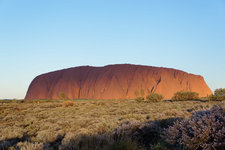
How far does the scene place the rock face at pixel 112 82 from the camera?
80.3 metres

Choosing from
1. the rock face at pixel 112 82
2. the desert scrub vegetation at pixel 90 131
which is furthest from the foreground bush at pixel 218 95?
the rock face at pixel 112 82

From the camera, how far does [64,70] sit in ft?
319

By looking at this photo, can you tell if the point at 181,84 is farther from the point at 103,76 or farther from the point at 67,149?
the point at 67,149

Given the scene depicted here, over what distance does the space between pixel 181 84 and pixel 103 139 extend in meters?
90.6

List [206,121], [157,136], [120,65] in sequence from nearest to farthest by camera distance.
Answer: [206,121], [157,136], [120,65]

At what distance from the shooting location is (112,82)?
8188 cm

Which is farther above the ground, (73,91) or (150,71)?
(150,71)

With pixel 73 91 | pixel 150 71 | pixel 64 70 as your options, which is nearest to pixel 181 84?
pixel 150 71

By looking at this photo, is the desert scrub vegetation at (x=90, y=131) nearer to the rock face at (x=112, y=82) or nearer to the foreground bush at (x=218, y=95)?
the foreground bush at (x=218, y=95)

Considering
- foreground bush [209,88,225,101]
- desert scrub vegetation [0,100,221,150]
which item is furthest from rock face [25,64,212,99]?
desert scrub vegetation [0,100,221,150]

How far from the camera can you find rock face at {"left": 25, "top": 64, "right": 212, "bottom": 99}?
80.3 meters

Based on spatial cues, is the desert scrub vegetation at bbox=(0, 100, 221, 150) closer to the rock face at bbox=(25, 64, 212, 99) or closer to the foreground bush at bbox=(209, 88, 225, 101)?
the foreground bush at bbox=(209, 88, 225, 101)

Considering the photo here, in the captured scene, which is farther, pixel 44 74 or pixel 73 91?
pixel 44 74

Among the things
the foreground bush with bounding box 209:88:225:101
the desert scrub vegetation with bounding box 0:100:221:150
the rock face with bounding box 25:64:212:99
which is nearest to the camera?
the desert scrub vegetation with bounding box 0:100:221:150
